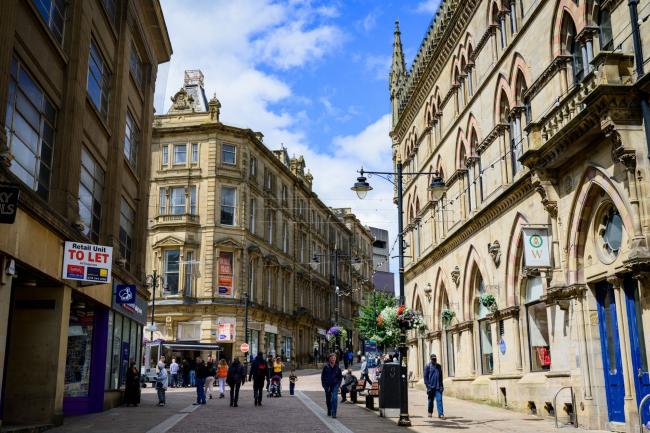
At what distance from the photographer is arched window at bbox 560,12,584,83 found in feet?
54.4

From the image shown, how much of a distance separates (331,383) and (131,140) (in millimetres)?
12420

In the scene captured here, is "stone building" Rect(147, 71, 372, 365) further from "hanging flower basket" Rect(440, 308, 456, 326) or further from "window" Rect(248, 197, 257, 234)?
"hanging flower basket" Rect(440, 308, 456, 326)

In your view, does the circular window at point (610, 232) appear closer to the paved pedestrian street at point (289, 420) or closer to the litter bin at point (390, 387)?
the paved pedestrian street at point (289, 420)

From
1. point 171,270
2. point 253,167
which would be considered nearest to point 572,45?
point 171,270

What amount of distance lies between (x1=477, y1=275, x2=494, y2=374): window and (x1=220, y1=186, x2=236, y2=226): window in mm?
31534

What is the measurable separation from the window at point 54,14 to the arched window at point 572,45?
12.4 metres

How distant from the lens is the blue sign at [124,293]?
21234mm

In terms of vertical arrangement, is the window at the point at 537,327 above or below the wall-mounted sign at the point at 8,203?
below

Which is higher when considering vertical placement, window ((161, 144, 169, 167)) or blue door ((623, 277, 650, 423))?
window ((161, 144, 169, 167))

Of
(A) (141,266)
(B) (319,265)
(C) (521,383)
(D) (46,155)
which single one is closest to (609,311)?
(C) (521,383)

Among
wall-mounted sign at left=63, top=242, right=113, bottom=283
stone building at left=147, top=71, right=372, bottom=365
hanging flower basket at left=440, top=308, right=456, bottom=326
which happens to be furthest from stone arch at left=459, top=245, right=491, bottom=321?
stone building at left=147, top=71, right=372, bottom=365

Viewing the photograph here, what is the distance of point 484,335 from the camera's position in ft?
78.2

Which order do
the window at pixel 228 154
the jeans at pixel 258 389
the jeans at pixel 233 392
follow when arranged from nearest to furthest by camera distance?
the jeans at pixel 233 392 → the jeans at pixel 258 389 → the window at pixel 228 154

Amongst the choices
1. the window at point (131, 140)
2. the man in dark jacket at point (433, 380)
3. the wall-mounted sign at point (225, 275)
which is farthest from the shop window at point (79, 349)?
the wall-mounted sign at point (225, 275)
